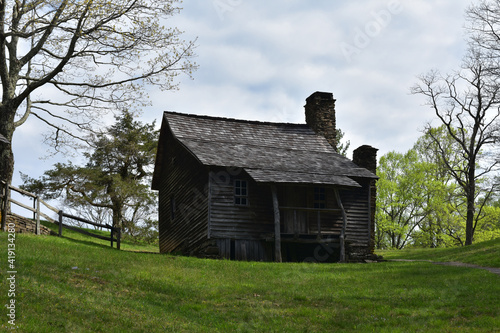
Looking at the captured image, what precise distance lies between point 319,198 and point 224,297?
13759 mm

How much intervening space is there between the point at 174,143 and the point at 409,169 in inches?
1081

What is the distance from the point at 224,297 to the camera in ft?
48.6

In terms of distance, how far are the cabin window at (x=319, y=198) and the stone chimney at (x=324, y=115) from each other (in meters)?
6.71

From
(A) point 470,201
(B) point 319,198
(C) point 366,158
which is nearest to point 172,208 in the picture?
(B) point 319,198

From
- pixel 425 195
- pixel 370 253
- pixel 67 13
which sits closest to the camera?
pixel 67 13

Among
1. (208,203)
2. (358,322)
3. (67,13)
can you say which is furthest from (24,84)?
(358,322)

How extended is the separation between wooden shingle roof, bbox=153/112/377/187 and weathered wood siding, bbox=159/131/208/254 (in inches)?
39.8

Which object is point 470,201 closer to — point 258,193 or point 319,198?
point 319,198

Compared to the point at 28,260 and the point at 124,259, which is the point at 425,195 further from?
the point at 28,260

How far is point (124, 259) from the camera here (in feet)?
62.8

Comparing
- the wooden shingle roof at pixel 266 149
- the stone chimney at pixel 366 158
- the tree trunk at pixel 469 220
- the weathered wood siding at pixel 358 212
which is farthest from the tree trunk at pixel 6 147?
the tree trunk at pixel 469 220

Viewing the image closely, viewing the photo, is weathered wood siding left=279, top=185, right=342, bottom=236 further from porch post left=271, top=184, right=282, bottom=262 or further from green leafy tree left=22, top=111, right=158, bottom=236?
green leafy tree left=22, top=111, right=158, bottom=236

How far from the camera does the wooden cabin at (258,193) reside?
25.2 metres

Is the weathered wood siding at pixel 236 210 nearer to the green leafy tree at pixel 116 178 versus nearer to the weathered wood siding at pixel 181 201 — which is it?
the weathered wood siding at pixel 181 201
